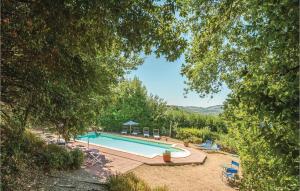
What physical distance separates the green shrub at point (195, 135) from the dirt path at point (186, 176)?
7.42 meters

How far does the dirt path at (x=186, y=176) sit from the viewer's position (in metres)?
11.3

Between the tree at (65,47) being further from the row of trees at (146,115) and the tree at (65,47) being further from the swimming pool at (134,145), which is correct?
the row of trees at (146,115)

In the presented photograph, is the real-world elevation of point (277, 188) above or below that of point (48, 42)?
below

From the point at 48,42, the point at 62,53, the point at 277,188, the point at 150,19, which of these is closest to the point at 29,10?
the point at 48,42

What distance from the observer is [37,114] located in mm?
6898

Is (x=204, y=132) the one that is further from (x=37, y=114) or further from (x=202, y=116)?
(x=37, y=114)

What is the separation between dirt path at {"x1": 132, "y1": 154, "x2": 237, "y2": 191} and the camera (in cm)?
1132

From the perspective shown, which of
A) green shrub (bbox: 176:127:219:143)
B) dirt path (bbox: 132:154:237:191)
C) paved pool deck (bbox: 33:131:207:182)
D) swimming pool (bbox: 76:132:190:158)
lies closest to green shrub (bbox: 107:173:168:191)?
paved pool deck (bbox: 33:131:207:182)

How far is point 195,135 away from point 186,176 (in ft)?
37.7

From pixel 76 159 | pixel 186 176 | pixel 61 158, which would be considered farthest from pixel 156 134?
pixel 61 158

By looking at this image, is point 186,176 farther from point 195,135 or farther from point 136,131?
point 136,131

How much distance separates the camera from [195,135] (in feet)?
79.5

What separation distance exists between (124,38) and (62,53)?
5.34ft

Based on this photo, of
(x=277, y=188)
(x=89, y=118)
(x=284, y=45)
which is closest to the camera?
(x=284, y=45)
